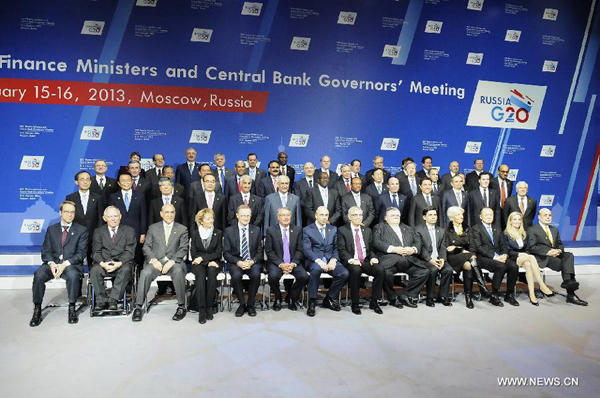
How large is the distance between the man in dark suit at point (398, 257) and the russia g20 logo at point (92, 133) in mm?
4518

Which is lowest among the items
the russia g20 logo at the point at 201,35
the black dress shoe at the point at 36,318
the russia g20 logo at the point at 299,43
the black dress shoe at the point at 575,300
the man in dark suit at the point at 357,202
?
the black dress shoe at the point at 36,318

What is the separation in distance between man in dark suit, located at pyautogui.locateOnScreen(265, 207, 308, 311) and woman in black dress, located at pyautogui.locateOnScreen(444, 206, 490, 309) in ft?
5.99

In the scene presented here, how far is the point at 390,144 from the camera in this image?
8.95 m

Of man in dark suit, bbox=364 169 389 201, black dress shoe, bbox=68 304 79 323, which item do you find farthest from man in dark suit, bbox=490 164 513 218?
black dress shoe, bbox=68 304 79 323

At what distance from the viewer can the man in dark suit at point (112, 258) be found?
543cm

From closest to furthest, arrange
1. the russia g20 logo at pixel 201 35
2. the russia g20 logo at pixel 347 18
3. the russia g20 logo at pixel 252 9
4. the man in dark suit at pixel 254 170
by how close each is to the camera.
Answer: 1. the man in dark suit at pixel 254 170
2. the russia g20 logo at pixel 201 35
3. the russia g20 logo at pixel 252 9
4. the russia g20 logo at pixel 347 18

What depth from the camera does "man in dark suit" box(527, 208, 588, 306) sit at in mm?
6260

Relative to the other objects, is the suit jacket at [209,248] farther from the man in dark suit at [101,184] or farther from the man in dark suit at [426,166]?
the man in dark suit at [426,166]

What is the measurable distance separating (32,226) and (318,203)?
4.38m

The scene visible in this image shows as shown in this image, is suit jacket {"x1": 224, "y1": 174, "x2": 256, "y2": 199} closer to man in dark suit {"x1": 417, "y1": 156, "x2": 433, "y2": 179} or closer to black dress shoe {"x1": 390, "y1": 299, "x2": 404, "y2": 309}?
black dress shoe {"x1": 390, "y1": 299, "x2": 404, "y2": 309}

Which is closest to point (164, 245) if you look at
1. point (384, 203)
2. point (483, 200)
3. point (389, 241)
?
point (389, 241)

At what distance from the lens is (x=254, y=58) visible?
8414mm

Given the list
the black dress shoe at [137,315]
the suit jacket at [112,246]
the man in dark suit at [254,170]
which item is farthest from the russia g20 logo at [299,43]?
the black dress shoe at [137,315]

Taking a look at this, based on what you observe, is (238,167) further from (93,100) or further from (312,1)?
(312,1)
